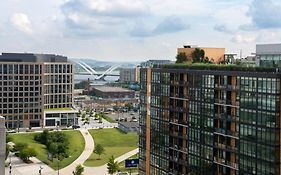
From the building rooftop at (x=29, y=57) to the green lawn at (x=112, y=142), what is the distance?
2746cm

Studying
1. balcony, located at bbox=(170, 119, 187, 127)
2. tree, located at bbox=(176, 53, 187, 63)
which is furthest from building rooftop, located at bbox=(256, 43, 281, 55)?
tree, located at bbox=(176, 53, 187, 63)

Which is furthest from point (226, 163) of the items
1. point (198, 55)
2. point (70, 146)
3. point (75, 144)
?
point (75, 144)

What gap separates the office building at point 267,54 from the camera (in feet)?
132

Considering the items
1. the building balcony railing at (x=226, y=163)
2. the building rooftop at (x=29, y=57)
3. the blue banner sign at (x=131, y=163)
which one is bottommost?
the blue banner sign at (x=131, y=163)

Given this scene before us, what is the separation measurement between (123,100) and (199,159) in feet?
403

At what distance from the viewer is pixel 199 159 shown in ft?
144

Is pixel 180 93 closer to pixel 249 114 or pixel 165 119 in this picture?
pixel 165 119

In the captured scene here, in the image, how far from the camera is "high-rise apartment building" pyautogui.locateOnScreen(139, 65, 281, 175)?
35.9m

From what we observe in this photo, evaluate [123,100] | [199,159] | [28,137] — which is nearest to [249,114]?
[199,159]

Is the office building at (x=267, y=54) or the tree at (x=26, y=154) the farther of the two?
the tree at (x=26, y=154)

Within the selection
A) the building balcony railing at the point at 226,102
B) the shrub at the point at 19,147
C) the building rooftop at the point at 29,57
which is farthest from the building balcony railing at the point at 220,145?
the building rooftop at the point at 29,57

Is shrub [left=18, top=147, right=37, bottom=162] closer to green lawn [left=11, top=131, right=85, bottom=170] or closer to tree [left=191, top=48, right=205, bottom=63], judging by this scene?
green lawn [left=11, top=131, right=85, bottom=170]

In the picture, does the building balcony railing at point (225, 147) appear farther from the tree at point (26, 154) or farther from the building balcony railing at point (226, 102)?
the tree at point (26, 154)

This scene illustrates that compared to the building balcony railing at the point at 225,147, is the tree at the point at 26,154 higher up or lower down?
lower down
